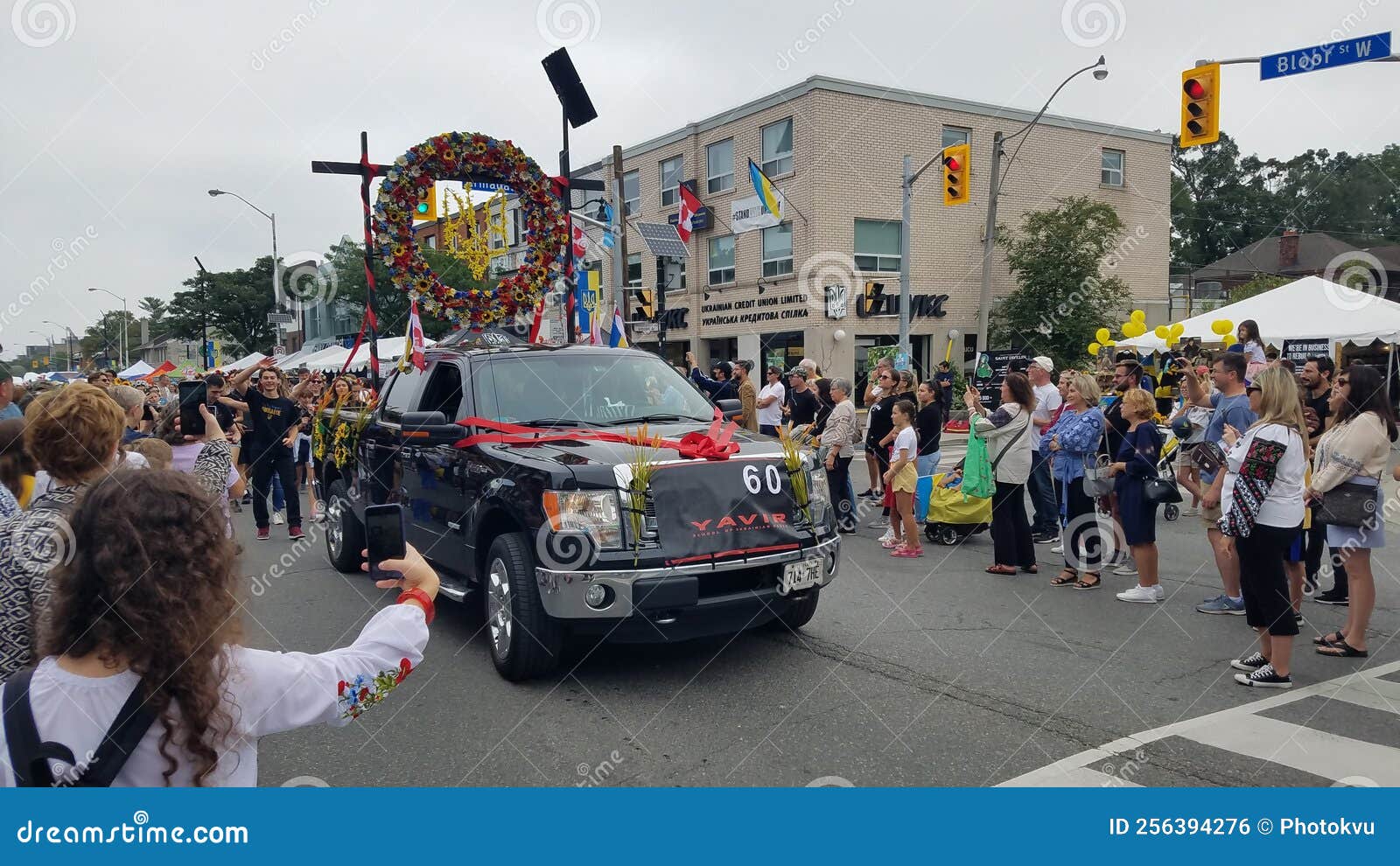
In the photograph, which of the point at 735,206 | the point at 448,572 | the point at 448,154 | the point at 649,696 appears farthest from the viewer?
the point at 735,206

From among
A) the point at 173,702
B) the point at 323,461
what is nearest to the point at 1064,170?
the point at 323,461

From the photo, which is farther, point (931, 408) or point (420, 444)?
point (931, 408)

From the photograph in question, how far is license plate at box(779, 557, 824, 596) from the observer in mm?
5211

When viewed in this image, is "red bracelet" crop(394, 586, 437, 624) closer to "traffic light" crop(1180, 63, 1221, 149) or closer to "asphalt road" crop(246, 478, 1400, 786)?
"asphalt road" crop(246, 478, 1400, 786)

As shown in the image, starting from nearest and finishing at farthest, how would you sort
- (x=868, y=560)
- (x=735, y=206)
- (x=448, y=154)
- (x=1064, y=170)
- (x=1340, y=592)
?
(x=1340, y=592) < (x=868, y=560) < (x=448, y=154) < (x=735, y=206) < (x=1064, y=170)

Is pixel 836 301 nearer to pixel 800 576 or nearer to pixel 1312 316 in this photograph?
pixel 1312 316

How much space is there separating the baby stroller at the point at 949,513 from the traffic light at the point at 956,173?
1021 centimetres

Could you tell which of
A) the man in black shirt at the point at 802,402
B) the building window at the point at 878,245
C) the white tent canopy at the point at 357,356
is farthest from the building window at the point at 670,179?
the man in black shirt at the point at 802,402

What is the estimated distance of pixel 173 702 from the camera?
1798 mm

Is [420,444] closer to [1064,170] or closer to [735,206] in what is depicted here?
[735,206]

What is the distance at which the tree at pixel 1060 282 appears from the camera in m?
30.2

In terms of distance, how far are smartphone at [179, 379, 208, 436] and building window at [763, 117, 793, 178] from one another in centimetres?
2552

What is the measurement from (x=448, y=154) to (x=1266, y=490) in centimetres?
801

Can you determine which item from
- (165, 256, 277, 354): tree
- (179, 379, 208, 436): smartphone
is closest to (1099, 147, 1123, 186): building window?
(179, 379, 208, 436): smartphone
